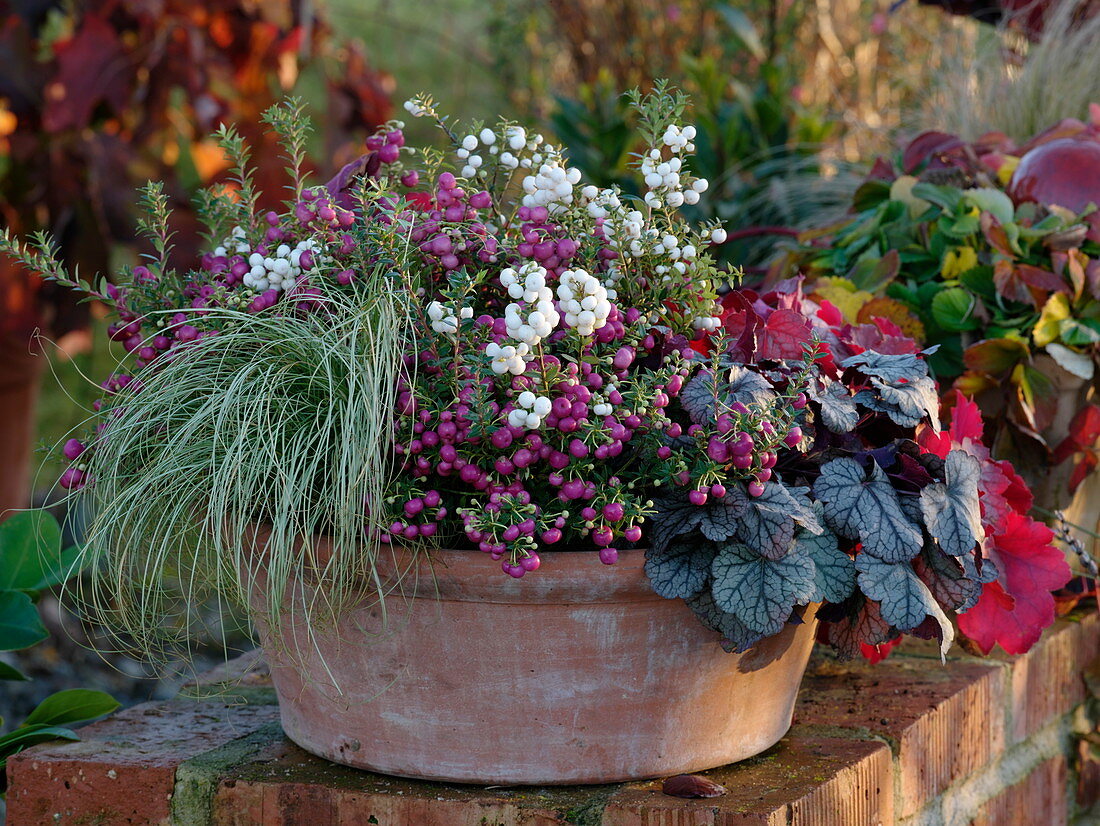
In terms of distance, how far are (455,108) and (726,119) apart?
3181 millimetres

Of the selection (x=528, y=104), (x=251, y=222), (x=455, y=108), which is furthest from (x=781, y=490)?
(x=455, y=108)

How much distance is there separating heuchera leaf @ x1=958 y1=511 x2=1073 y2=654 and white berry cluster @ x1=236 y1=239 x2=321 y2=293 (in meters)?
0.75

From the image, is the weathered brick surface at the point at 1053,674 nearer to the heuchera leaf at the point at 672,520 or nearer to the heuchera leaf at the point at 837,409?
the heuchera leaf at the point at 837,409

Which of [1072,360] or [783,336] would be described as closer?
[783,336]

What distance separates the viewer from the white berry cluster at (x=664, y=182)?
100cm

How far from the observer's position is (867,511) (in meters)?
0.96

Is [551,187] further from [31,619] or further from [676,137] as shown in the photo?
[31,619]

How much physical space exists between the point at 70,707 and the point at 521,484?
0.65 metres

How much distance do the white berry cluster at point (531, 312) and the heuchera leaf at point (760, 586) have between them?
25 centimetres

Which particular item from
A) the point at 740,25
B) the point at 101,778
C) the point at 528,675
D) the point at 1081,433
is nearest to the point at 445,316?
the point at 528,675

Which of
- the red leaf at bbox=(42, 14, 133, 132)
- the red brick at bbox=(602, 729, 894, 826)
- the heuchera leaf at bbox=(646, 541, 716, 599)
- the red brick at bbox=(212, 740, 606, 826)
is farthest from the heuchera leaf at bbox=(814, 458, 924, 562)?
the red leaf at bbox=(42, 14, 133, 132)

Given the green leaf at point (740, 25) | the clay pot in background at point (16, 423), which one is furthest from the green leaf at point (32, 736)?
the green leaf at point (740, 25)

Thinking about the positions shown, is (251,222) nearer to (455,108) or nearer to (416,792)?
(416,792)

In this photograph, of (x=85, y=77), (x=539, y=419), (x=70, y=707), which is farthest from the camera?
(x=85, y=77)
